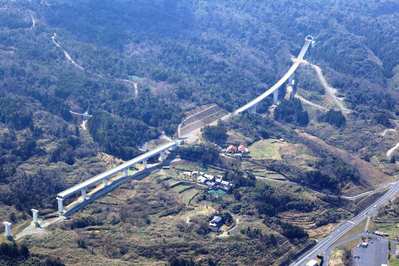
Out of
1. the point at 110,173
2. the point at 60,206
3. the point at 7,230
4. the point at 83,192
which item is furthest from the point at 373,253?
the point at 7,230

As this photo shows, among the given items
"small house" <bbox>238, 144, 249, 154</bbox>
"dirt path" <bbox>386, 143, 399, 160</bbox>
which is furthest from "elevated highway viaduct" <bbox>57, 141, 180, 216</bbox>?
"dirt path" <bbox>386, 143, 399, 160</bbox>

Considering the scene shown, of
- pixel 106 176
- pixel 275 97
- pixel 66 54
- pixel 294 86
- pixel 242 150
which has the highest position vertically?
pixel 66 54

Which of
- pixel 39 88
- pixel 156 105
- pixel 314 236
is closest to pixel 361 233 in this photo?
pixel 314 236

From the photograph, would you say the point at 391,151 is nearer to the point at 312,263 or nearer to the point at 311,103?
the point at 311,103

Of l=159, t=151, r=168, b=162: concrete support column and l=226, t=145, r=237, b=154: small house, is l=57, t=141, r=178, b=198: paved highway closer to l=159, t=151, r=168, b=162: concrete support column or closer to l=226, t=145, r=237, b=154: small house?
l=159, t=151, r=168, b=162: concrete support column

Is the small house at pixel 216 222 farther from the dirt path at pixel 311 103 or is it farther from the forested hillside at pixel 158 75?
the dirt path at pixel 311 103

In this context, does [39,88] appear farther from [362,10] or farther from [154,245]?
[362,10]
